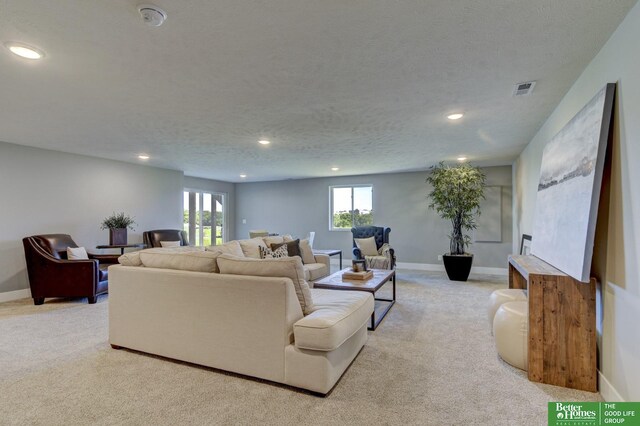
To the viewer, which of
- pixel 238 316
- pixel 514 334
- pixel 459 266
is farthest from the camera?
pixel 459 266

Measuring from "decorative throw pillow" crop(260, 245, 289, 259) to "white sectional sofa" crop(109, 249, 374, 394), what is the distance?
195cm

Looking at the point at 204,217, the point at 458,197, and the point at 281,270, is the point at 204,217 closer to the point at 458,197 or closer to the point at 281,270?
the point at 458,197

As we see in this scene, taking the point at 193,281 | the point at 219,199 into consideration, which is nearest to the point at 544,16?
the point at 193,281

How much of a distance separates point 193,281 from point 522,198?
16.9 ft

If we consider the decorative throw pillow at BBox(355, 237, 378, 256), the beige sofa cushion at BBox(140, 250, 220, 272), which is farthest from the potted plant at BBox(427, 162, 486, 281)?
the beige sofa cushion at BBox(140, 250, 220, 272)

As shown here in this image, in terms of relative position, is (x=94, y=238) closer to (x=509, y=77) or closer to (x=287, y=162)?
(x=287, y=162)

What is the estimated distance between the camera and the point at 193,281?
2.52 metres

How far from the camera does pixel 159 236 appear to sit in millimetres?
6508

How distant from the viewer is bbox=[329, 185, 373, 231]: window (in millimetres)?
8102

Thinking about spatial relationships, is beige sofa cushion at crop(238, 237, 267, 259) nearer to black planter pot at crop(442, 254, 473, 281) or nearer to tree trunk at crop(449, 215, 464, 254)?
black planter pot at crop(442, 254, 473, 281)

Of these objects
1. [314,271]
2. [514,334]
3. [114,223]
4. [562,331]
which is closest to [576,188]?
→ [562,331]

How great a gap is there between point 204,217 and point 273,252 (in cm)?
475

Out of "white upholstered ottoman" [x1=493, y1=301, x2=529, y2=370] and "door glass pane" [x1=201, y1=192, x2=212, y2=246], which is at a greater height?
"door glass pane" [x1=201, y1=192, x2=212, y2=246]

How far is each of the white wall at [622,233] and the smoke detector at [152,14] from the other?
8.36 feet
